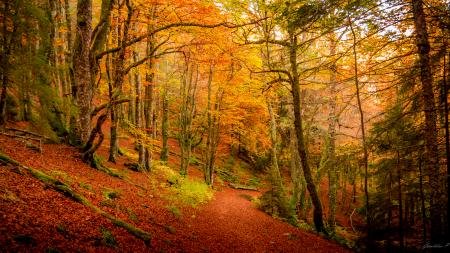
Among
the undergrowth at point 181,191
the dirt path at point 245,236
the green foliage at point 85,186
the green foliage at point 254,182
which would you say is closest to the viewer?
the green foliage at point 85,186

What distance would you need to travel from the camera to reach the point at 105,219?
5430mm

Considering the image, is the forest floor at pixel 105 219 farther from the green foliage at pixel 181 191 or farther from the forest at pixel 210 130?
the green foliage at pixel 181 191

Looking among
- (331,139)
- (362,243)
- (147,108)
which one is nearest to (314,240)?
(362,243)

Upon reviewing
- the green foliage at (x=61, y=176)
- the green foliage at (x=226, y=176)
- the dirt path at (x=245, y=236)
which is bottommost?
the green foliage at (x=226, y=176)

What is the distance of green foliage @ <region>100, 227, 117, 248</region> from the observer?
4.51m

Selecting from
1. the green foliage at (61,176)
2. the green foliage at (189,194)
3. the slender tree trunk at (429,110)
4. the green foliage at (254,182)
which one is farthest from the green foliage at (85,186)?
the green foliage at (254,182)

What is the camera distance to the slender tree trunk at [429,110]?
550 cm

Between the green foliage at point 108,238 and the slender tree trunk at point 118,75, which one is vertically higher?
the slender tree trunk at point 118,75

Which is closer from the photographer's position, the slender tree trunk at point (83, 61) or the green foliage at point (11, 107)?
the slender tree trunk at point (83, 61)

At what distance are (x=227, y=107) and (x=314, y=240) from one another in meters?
10.8

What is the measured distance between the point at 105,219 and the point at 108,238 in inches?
34.2

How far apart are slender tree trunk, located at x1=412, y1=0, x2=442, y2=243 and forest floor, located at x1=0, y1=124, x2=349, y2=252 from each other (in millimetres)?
3677

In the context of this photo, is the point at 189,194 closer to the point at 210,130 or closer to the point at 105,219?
the point at 210,130

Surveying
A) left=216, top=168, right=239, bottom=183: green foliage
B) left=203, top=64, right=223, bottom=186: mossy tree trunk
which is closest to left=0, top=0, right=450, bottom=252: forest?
left=203, top=64, right=223, bottom=186: mossy tree trunk
